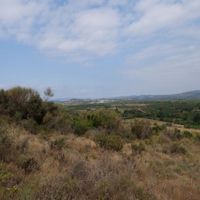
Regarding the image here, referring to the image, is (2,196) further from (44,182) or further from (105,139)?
(105,139)

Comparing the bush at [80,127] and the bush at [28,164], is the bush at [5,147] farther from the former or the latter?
the bush at [80,127]

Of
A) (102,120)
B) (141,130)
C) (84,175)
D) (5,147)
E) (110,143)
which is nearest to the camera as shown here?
(84,175)

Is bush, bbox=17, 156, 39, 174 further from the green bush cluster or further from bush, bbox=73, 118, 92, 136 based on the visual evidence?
the green bush cluster

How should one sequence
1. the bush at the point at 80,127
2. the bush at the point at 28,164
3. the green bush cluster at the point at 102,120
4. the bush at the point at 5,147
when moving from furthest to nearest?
1. the green bush cluster at the point at 102,120
2. the bush at the point at 80,127
3. the bush at the point at 5,147
4. the bush at the point at 28,164

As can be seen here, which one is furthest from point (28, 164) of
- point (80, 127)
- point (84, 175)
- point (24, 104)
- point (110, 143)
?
point (24, 104)

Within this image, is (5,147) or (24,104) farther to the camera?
(24,104)

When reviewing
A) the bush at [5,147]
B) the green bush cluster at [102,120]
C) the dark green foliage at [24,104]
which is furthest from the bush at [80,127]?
the bush at [5,147]

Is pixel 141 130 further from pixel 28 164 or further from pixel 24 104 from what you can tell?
pixel 28 164

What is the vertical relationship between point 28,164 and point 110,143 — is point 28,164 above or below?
above

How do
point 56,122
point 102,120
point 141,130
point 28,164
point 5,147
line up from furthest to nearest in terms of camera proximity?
1. point 141,130
2. point 102,120
3. point 56,122
4. point 5,147
5. point 28,164

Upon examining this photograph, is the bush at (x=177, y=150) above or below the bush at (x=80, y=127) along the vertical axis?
below

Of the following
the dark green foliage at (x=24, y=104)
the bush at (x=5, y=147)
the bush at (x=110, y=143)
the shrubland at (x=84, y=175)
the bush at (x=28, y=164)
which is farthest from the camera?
the dark green foliage at (x=24, y=104)

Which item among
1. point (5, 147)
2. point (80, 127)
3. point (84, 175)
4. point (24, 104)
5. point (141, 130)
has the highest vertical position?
point (24, 104)

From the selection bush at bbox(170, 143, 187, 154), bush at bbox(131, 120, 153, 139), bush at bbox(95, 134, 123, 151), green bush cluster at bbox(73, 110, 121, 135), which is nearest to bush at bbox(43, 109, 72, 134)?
green bush cluster at bbox(73, 110, 121, 135)
